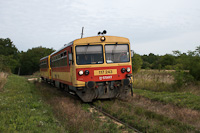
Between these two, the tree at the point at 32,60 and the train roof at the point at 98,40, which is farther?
the tree at the point at 32,60

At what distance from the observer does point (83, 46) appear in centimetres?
994

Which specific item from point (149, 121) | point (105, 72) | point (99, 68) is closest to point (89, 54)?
point (99, 68)

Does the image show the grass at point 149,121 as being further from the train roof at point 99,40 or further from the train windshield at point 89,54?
the train roof at point 99,40

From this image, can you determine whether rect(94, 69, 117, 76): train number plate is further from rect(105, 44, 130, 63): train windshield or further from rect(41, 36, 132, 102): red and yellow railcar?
rect(105, 44, 130, 63): train windshield

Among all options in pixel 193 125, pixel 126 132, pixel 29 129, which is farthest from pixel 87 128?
pixel 193 125

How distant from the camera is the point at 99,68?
988 centimetres

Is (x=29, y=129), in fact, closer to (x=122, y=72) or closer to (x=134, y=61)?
(x=122, y=72)

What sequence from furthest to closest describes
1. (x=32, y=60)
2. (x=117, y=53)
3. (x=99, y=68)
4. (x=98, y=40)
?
1. (x=32, y=60)
2. (x=117, y=53)
3. (x=98, y=40)
4. (x=99, y=68)

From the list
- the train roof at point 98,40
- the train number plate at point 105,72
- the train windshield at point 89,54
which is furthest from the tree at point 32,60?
the train number plate at point 105,72

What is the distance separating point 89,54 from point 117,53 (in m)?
1.40

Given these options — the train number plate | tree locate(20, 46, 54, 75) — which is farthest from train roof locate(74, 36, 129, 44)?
tree locate(20, 46, 54, 75)

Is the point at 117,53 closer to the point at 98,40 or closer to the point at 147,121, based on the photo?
the point at 98,40

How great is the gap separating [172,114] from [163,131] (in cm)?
192

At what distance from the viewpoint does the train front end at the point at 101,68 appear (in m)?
9.72
